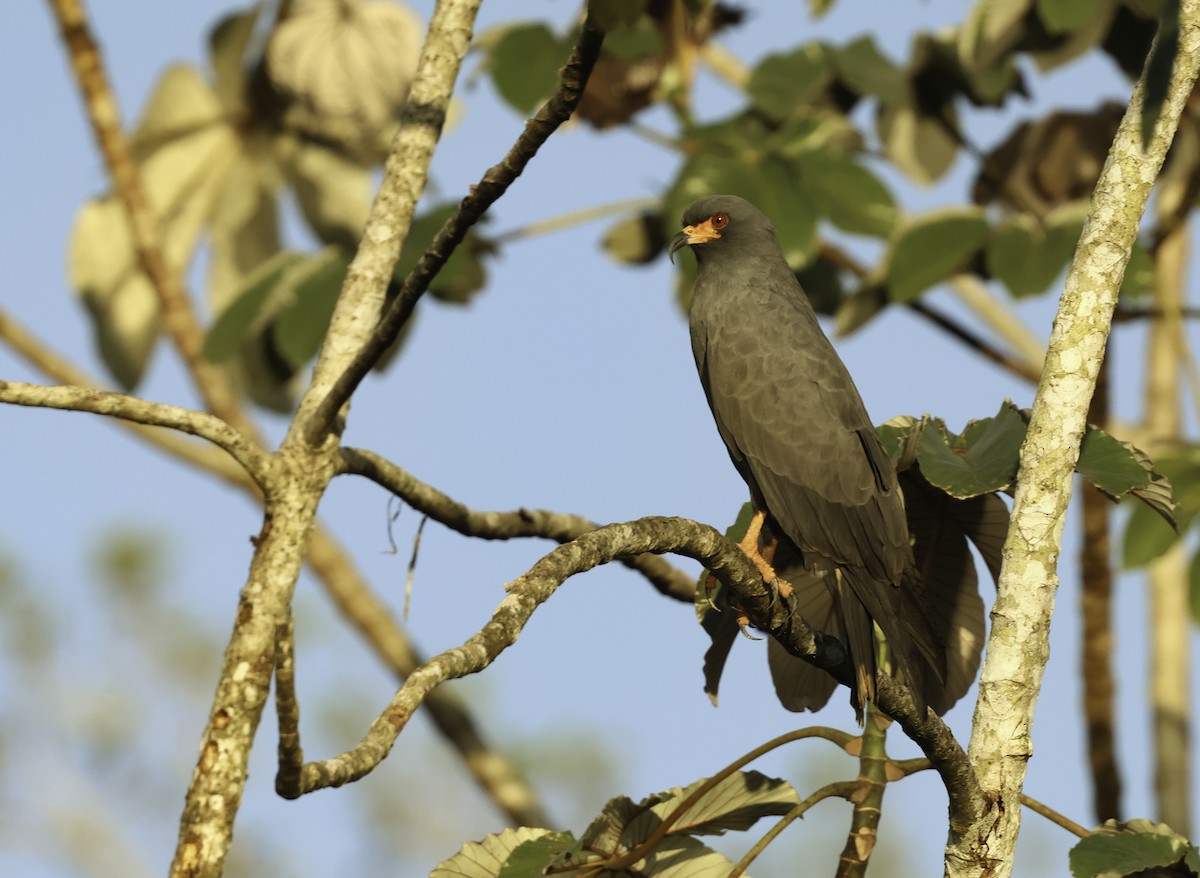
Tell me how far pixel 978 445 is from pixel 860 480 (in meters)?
0.87

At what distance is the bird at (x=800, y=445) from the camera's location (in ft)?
14.4

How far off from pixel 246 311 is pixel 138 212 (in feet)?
4.75

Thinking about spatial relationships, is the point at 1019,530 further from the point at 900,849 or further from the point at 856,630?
the point at 900,849

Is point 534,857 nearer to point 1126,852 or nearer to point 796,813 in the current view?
point 796,813

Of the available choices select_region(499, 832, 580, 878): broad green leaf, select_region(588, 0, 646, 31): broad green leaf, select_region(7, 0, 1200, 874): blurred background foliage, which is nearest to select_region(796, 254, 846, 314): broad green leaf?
select_region(7, 0, 1200, 874): blurred background foliage

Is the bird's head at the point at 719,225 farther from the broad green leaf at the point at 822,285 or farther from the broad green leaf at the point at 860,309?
the broad green leaf at the point at 822,285

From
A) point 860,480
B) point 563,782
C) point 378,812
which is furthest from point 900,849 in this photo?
point 860,480

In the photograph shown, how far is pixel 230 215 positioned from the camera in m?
7.97

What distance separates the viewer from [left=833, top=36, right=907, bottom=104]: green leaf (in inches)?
293

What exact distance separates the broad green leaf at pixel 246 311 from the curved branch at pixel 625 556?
2860 millimetres

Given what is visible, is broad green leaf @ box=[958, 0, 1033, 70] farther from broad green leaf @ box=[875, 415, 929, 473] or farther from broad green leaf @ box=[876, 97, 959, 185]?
broad green leaf @ box=[875, 415, 929, 473]

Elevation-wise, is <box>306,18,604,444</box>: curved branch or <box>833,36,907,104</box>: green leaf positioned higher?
<box>833,36,907,104</box>: green leaf

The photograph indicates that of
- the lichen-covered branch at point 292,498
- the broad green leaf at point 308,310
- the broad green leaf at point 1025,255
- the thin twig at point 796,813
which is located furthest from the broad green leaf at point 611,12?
the broad green leaf at point 1025,255

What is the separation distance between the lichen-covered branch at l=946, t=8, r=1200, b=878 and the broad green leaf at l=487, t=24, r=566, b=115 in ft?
11.2
